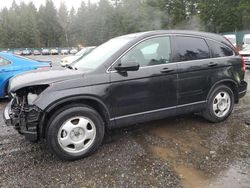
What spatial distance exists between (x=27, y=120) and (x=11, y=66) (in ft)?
13.6

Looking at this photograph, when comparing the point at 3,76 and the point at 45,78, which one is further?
the point at 3,76

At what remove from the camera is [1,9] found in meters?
93.4

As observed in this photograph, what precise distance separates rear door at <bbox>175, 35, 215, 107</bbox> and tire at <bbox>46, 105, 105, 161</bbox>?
1.60m

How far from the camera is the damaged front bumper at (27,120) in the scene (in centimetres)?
355

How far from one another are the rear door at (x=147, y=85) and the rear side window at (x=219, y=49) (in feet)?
3.26

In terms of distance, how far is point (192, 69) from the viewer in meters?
4.69

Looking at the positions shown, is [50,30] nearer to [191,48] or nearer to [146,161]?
[191,48]

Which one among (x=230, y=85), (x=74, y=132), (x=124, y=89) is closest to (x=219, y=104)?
(x=230, y=85)

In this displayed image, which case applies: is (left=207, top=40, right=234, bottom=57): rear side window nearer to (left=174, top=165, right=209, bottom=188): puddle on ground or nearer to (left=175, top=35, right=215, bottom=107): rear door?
(left=175, top=35, right=215, bottom=107): rear door

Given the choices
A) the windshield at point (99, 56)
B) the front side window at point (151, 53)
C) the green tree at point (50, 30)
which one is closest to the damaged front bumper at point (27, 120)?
the windshield at point (99, 56)

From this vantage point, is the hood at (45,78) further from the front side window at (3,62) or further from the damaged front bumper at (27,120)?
the front side window at (3,62)

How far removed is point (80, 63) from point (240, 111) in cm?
371

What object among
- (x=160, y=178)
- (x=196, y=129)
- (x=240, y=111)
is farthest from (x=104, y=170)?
(x=240, y=111)

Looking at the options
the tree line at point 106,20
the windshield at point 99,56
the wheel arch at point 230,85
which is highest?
the tree line at point 106,20
